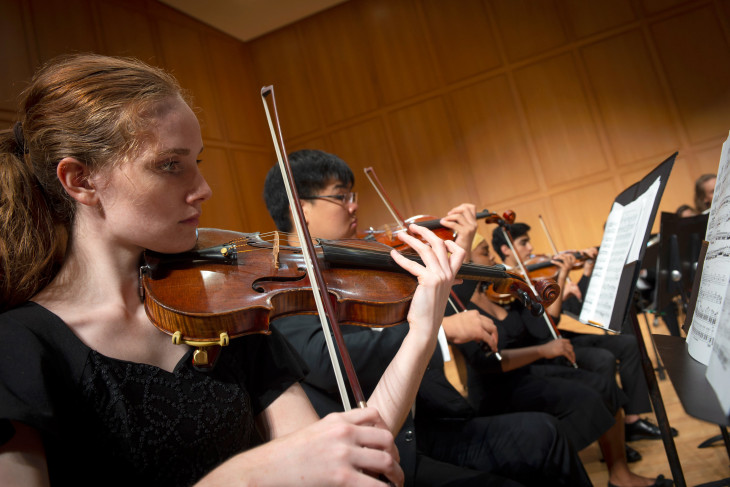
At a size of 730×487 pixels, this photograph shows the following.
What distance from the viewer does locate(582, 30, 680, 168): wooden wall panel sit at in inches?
214

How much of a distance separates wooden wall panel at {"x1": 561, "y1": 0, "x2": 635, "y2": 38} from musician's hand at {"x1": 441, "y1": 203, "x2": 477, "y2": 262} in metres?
4.59

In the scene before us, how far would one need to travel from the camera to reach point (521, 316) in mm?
2812

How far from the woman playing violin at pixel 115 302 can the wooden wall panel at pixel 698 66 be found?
5505 mm

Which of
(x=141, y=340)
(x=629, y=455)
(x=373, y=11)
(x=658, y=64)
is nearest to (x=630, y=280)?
(x=141, y=340)

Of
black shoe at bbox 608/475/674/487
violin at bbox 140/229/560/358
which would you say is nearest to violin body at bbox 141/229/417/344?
violin at bbox 140/229/560/358

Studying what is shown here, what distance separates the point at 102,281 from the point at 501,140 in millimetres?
5364

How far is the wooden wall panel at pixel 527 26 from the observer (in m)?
5.64

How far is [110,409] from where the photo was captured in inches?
35.0

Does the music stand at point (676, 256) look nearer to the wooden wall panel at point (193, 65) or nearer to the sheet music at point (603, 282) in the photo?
the sheet music at point (603, 282)

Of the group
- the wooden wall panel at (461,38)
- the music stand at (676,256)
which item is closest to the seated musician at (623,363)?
the music stand at (676,256)

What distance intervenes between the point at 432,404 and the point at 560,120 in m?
4.71

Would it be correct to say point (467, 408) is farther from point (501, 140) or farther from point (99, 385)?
point (501, 140)

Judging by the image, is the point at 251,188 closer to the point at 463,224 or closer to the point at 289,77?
the point at 289,77

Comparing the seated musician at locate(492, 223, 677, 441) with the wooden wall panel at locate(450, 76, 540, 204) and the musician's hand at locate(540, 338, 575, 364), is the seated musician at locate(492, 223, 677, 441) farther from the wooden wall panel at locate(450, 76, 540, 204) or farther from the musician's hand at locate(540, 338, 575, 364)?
the wooden wall panel at locate(450, 76, 540, 204)
